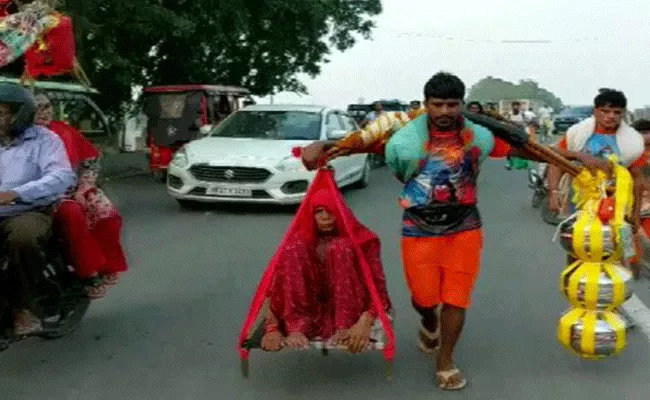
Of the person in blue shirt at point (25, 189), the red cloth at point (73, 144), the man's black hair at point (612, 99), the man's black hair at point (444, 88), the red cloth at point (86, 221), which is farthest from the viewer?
the red cloth at point (73, 144)

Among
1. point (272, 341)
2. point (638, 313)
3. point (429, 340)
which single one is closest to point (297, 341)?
point (272, 341)

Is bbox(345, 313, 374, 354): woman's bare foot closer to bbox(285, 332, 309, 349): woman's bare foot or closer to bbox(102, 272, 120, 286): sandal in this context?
bbox(285, 332, 309, 349): woman's bare foot

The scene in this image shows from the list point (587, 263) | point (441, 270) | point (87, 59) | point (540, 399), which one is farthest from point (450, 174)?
point (87, 59)

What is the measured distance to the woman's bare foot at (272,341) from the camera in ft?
16.4

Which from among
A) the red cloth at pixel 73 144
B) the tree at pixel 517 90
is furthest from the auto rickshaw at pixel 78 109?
the tree at pixel 517 90

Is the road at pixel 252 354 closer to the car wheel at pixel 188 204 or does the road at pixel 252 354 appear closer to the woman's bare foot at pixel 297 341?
the woman's bare foot at pixel 297 341

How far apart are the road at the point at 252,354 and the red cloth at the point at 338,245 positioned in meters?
0.37

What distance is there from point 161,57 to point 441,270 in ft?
72.6

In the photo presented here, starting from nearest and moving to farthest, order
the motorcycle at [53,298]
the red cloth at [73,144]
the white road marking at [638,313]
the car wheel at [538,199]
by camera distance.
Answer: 1. the motorcycle at [53,298]
2. the red cloth at [73,144]
3. the white road marking at [638,313]
4. the car wheel at [538,199]

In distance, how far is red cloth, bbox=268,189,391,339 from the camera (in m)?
5.13

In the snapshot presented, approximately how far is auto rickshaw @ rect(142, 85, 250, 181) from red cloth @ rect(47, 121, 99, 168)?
1211 cm

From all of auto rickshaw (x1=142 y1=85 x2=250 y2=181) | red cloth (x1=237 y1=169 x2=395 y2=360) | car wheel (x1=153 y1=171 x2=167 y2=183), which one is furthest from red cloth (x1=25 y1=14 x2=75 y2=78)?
car wheel (x1=153 y1=171 x2=167 y2=183)

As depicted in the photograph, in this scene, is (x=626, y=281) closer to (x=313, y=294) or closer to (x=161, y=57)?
(x=313, y=294)

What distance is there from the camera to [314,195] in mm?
5297
